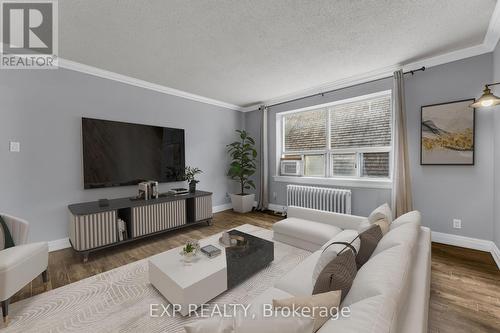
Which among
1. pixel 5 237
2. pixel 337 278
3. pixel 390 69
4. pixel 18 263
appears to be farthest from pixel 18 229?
pixel 390 69

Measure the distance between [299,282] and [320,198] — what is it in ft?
8.87

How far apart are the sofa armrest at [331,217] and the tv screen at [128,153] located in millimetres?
2402

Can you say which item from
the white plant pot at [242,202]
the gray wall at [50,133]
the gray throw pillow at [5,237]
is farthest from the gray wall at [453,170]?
the gray throw pillow at [5,237]

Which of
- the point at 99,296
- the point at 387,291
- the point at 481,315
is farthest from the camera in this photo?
the point at 99,296

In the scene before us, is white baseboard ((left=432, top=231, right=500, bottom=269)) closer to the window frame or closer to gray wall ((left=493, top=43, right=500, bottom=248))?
gray wall ((left=493, top=43, right=500, bottom=248))

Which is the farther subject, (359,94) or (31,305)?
(359,94)

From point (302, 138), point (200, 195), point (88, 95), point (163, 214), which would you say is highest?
point (88, 95)

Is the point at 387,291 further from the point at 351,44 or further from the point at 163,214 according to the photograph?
the point at 163,214

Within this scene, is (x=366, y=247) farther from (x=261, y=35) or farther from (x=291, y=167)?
(x=291, y=167)

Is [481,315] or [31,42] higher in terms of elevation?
[31,42]

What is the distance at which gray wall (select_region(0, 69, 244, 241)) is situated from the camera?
2.52 m

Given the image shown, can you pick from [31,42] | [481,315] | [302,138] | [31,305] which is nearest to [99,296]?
[31,305]

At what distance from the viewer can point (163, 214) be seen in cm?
322

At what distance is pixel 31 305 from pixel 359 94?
15.7 feet
